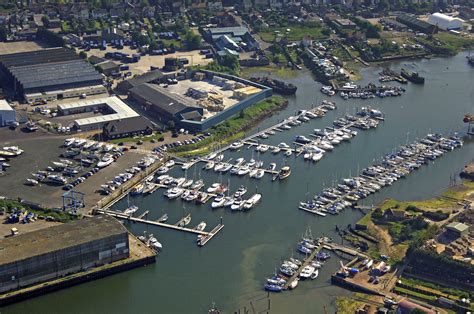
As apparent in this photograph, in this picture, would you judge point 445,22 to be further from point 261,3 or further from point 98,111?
point 98,111

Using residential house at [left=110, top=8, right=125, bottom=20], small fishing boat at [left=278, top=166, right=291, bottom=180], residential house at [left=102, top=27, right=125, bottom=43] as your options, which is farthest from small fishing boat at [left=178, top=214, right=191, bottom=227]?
residential house at [left=110, top=8, right=125, bottom=20]

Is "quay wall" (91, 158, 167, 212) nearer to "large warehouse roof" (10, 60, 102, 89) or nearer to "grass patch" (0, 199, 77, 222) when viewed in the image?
"grass patch" (0, 199, 77, 222)

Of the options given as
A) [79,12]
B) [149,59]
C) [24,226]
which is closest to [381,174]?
[24,226]

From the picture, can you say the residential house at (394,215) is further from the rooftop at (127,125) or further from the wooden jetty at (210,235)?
the rooftop at (127,125)

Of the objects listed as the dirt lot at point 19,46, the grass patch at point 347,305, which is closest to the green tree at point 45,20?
the dirt lot at point 19,46

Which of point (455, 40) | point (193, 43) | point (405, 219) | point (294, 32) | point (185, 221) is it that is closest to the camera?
point (405, 219)

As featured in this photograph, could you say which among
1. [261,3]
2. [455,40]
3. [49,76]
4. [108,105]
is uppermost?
[261,3]
